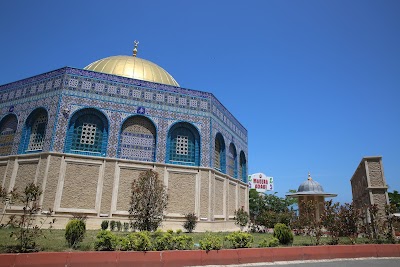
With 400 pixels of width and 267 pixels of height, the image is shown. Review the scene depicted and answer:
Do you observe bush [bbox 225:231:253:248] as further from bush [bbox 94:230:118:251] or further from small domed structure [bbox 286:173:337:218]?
small domed structure [bbox 286:173:337:218]

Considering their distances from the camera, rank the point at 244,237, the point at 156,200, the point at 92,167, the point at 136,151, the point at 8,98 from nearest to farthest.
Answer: the point at 244,237 < the point at 156,200 < the point at 92,167 < the point at 136,151 < the point at 8,98

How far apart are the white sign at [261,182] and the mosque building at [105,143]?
140 ft

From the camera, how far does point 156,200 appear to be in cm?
1541

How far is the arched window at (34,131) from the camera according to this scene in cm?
1945

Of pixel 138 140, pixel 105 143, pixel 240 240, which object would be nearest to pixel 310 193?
pixel 138 140

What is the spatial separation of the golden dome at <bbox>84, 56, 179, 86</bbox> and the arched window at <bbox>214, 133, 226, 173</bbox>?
6955mm

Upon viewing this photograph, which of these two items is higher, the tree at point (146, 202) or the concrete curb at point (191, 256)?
the tree at point (146, 202)

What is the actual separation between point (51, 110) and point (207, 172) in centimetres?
1135

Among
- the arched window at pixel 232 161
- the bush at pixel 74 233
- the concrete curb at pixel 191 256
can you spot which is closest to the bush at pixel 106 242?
the concrete curb at pixel 191 256

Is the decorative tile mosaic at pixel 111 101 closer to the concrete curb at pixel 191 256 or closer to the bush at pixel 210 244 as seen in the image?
the bush at pixel 210 244

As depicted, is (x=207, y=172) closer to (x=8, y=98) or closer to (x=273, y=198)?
(x=8, y=98)

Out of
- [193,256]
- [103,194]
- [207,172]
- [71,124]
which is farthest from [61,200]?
[193,256]

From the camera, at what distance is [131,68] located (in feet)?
80.2

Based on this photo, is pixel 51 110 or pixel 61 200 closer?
pixel 61 200
